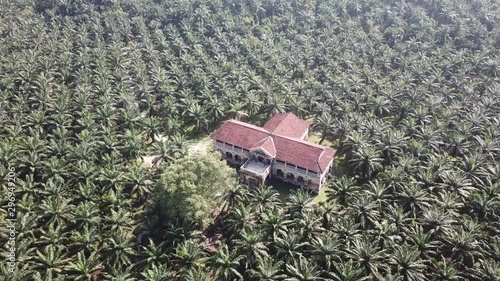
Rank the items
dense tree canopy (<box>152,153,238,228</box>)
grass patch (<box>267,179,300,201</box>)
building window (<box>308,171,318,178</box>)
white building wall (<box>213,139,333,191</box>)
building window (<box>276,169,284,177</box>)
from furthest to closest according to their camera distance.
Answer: building window (<box>276,169,284,177</box>) < grass patch (<box>267,179,300,201</box>) < white building wall (<box>213,139,333,191</box>) < building window (<box>308,171,318,178</box>) < dense tree canopy (<box>152,153,238,228</box>)

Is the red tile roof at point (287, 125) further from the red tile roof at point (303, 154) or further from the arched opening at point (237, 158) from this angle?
the arched opening at point (237, 158)

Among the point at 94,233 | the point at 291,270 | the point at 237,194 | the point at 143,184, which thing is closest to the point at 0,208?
the point at 94,233

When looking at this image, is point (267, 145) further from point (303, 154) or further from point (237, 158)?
point (237, 158)

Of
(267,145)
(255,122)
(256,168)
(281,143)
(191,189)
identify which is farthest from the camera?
(255,122)

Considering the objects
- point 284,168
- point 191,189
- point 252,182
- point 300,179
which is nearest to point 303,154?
point 284,168

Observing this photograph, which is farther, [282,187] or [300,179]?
[282,187]

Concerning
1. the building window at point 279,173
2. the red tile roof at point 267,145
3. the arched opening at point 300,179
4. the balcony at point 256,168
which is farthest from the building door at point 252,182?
the arched opening at point 300,179

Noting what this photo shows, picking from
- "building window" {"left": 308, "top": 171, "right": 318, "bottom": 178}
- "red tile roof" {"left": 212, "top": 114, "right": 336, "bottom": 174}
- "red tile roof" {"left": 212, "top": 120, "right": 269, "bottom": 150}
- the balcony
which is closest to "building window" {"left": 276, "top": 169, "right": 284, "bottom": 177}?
the balcony

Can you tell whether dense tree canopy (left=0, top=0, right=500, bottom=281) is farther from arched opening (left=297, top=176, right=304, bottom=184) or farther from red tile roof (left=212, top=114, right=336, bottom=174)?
red tile roof (left=212, top=114, right=336, bottom=174)
